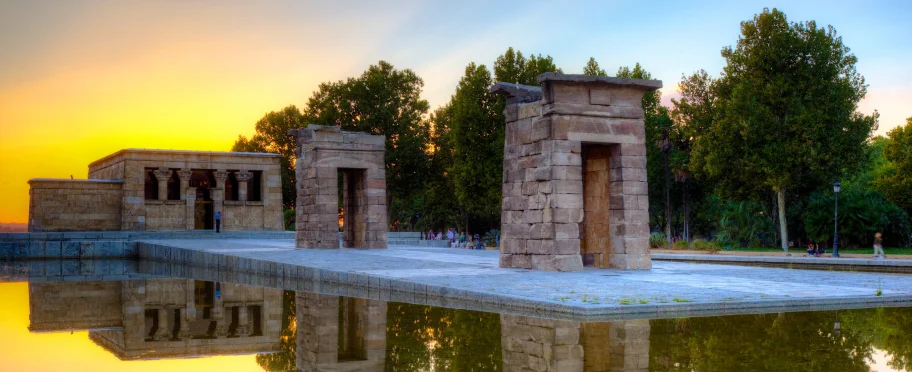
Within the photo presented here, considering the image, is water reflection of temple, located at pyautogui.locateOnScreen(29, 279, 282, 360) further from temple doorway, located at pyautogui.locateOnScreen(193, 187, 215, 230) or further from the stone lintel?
temple doorway, located at pyautogui.locateOnScreen(193, 187, 215, 230)

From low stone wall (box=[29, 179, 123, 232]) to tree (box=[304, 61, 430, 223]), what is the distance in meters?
15.8

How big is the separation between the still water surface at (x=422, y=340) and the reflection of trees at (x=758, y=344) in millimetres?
15

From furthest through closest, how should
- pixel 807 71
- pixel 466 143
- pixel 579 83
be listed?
1. pixel 466 143
2. pixel 807 71
3. pixel 579 83

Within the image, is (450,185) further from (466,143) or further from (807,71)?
(807,71)

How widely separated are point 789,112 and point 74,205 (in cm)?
3393

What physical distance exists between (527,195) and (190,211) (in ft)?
103

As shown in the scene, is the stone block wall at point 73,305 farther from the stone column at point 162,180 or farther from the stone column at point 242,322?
the stone column at point 162,180

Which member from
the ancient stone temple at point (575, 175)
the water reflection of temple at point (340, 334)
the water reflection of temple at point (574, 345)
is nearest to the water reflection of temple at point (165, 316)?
the water reflection of temple at point (340, 334)

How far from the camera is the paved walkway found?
1100 centimetres

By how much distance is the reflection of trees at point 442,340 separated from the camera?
7.45 meters

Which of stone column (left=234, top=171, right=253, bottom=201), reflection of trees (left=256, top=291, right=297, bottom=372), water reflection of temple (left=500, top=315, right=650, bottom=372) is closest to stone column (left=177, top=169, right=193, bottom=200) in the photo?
stone column (left=234, top=171, right=253, bottom=201)

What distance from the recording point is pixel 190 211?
45.1m

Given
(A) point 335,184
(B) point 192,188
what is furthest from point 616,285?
(B) point 192,188

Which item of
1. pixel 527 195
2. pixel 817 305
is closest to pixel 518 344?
pixel 817 305
